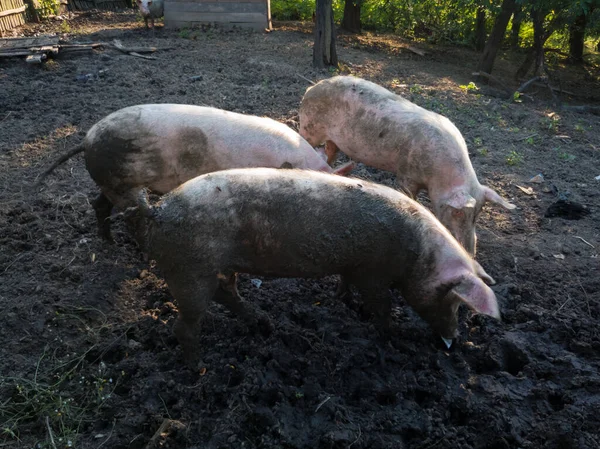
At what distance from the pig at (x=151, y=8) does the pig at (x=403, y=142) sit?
823 cm

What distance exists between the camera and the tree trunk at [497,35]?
10570 millimetres

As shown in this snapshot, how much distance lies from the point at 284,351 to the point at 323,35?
7903 millimetres

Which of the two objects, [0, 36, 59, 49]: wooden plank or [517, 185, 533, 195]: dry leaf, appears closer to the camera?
[517, 185, 533, 195]: dry leaf

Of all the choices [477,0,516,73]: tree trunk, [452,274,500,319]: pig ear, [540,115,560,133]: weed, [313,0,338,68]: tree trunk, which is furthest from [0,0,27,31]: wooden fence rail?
[452,274,500,319]: pig ear

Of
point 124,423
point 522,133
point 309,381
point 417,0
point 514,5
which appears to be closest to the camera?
point 124,423

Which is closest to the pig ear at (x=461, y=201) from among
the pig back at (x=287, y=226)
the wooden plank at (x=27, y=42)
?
the pig back at (x=287, y=226)

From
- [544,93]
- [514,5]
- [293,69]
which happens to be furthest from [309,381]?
[544,93]

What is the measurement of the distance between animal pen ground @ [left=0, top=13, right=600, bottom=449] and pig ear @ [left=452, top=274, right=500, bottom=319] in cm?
66

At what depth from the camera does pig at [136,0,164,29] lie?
12453 mm

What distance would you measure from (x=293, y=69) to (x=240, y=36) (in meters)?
3.18

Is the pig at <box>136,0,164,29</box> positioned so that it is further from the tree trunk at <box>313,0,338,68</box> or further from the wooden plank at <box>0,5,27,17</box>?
the tree trunk at <box>313,0,338,68</box>

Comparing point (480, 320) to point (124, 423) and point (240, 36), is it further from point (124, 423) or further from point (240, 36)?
point (240, 36)

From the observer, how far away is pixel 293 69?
9.83m

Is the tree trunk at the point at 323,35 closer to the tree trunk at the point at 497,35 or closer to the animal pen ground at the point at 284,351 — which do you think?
the tree trunk at the point at 497,35
